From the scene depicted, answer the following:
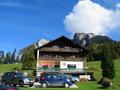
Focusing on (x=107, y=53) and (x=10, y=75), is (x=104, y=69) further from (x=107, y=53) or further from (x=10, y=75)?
(x=10, y=75)

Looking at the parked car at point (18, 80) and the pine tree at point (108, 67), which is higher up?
the pine tree at point (108, 67)

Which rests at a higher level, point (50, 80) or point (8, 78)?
point (8, 78)

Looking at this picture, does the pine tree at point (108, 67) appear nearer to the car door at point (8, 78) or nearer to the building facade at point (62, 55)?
the car door at point (8, 78)

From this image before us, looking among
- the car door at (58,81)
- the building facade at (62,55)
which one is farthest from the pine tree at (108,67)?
the building facade at (62,55)

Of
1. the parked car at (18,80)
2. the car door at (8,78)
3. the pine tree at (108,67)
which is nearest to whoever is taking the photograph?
the parked car at (18,80)

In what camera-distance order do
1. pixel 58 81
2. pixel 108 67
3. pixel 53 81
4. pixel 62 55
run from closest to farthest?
1. pixel 53 81
2. pixel 58 81
3. pixel 108 67
4. pixel 62 55

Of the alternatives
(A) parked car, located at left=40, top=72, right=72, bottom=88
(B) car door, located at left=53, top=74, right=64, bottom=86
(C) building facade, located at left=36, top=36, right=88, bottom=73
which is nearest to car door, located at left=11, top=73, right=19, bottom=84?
(A) parked car, located at left=40, top=72, right=72, bottom=88

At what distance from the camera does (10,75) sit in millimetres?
52219

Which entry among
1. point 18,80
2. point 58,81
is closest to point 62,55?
point 58,81

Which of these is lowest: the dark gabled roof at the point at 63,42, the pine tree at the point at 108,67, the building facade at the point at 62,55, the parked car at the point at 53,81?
the parked car at the point at 53,81

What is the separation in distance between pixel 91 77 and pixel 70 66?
16609 millimetres

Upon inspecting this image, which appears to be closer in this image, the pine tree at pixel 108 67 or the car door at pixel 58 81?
the car door at pixel 58 81

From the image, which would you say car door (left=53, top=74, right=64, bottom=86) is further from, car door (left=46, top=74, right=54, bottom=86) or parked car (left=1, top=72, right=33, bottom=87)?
parked car (left=1, top=72, right=33, bottom=87)

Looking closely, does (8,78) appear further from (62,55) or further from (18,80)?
(62,55)
